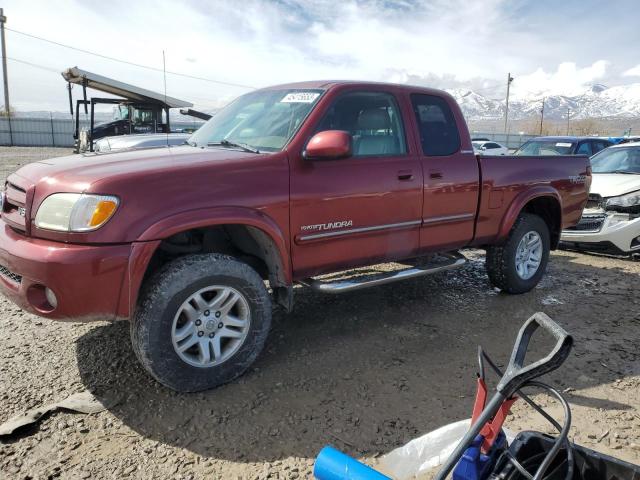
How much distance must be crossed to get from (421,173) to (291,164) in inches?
46.8

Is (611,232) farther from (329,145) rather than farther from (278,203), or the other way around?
(278,203)

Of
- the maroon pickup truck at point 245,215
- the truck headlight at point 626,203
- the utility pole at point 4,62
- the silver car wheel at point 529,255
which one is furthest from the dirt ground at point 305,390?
the utility pole at point 4,62

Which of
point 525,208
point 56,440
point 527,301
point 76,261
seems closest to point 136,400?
point 56,440

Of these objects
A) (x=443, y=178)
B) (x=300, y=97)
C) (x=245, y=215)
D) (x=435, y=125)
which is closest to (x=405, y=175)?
(x=443, y=178)

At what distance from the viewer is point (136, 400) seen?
9.60 ft

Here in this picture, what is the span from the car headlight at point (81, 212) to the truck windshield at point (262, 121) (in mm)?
1165

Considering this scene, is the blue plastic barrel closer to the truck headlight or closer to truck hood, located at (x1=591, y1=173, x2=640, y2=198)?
the truck headlight

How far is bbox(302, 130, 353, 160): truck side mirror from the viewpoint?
314 cm

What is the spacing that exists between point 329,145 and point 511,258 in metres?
2.56

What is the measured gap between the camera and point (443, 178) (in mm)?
4055

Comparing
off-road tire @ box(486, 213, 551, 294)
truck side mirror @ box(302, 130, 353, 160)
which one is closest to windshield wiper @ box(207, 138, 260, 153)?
truck side mirror @ box(302, 130, 353, 160)

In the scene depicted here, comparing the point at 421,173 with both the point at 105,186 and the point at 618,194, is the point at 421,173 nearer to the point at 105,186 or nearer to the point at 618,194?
the point at 105,186

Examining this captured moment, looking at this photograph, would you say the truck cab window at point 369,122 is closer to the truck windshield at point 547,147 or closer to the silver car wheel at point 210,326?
the silver car wheel at point 210,326

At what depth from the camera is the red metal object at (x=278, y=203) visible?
8.57ft
